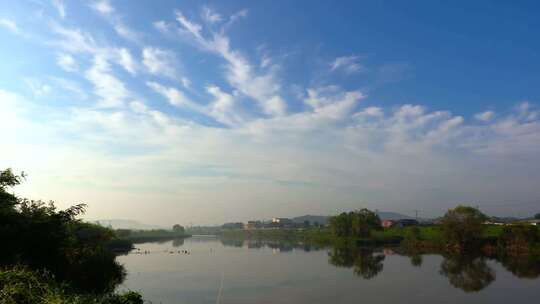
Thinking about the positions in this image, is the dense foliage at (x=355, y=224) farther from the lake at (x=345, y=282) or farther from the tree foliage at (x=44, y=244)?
the tree foliage at (x=44, y=244)

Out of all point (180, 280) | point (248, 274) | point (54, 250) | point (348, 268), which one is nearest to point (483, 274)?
point (348, 268)

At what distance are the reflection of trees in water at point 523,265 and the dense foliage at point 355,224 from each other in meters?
59.5

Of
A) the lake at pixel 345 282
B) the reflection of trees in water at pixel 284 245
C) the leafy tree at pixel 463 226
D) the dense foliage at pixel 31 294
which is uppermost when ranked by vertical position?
the leafy tree at pixel 463 226

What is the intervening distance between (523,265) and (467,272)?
40.6 feet

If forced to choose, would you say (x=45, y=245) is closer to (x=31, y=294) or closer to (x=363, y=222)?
(x=31, y=294)

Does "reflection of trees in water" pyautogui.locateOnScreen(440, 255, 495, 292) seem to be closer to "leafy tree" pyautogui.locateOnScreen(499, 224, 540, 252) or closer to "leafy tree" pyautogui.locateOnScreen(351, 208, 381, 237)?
"leafy tree" pyautogui.locateOnScreen(499, 224, 540, 252)

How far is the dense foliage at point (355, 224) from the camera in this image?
134625 millimetres

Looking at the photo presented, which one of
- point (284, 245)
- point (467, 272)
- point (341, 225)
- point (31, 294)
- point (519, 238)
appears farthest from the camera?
point (341, 225)

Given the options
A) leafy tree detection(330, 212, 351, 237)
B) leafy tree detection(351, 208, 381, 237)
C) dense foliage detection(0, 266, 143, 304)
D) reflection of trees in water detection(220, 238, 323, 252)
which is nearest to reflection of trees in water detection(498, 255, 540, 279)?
reflection of trees in water detection(220, 238, 323, 252)

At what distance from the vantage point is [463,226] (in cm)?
9138

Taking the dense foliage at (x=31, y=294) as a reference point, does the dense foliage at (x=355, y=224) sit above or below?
above

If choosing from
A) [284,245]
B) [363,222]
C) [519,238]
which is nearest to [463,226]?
[519,238]

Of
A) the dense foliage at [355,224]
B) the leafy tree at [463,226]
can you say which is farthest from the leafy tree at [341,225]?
the leafy tree at [463,226]

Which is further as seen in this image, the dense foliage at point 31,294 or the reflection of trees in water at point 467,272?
the reflection of trees in water at point 467,272
